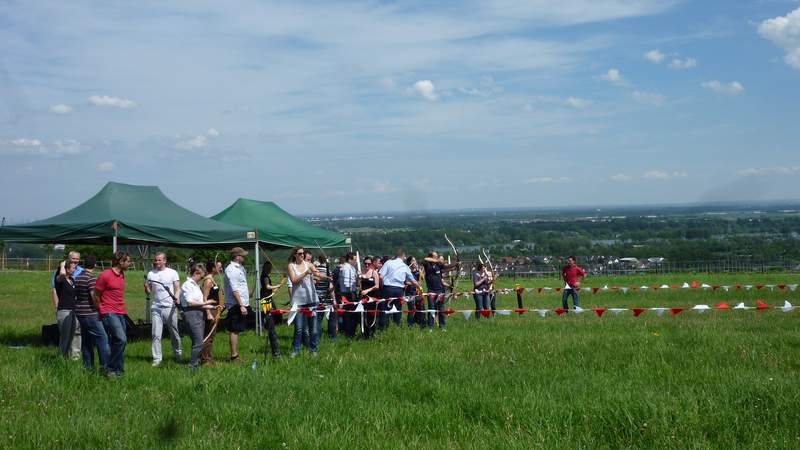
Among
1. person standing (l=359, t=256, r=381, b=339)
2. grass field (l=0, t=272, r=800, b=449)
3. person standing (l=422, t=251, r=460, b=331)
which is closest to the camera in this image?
grass field (l=0, t=272, r=800, b=449)

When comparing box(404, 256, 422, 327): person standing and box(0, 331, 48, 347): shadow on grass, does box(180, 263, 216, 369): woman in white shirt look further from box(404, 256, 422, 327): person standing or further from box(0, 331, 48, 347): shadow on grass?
box(404, 256, 422, 327): person standing

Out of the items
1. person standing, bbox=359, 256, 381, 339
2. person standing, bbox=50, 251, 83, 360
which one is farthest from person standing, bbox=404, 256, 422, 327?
person standing, bbox=50, 251, 83, 360

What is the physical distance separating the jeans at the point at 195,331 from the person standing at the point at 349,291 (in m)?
4.06

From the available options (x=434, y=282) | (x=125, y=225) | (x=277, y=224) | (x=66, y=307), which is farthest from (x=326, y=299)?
(x=66, y=307)

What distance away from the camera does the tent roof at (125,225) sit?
44.5 feet

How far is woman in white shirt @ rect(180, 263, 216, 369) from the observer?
35.3ft

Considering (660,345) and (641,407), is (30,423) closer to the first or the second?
(641,407)

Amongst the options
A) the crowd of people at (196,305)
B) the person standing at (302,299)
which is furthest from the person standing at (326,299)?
the person standing at (302,299)

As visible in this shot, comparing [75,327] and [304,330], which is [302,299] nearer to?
[304,330]

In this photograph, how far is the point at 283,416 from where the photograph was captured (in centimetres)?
767

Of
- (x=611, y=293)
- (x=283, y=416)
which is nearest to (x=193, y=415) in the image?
(x=283, y=416)

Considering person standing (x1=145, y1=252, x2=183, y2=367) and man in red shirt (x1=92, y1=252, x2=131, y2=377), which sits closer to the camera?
man in red shirt (x1=92, y1=252, x2=131, y2=377)

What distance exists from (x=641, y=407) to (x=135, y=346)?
30.6 feet

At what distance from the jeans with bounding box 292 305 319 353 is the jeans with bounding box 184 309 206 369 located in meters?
1.47
